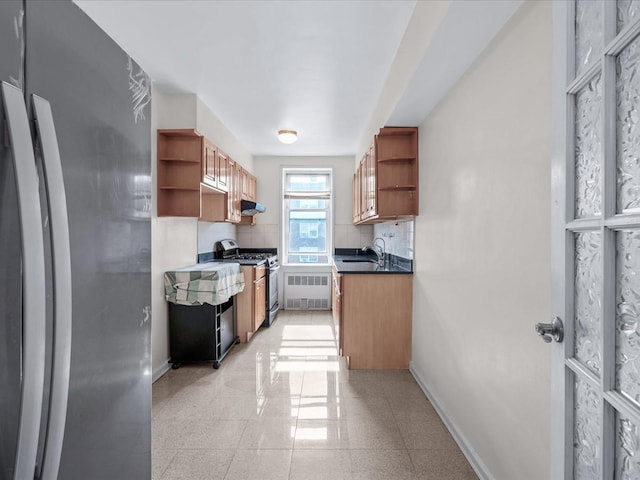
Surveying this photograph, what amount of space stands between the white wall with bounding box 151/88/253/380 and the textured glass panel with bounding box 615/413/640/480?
115 inches

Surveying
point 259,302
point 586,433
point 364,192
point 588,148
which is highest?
point 364,192

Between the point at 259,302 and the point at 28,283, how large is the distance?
3.90 meters

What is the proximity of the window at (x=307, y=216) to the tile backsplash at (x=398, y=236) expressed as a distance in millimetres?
1164

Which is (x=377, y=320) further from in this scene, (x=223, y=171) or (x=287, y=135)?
(x=287, y=135)

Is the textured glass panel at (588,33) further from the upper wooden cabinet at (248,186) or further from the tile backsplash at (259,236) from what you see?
the tile backsplash at (259,236)

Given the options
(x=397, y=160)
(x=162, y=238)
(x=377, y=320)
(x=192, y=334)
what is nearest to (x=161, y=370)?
(x=192, y=334)

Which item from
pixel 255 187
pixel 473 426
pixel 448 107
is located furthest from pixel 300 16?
pixel 255 187

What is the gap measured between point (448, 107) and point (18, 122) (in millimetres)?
2372

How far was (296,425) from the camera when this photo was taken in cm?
232

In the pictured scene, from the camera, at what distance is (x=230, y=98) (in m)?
3.38

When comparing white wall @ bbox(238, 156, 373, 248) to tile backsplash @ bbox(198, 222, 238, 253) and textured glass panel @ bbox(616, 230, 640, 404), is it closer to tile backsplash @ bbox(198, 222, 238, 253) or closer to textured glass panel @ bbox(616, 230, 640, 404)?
tile backsplash @ bbox(198, 222, 238, 253)

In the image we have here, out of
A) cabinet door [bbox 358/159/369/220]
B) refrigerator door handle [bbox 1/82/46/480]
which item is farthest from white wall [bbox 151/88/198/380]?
refrigerator door handle [bbox 1/82/46/480]

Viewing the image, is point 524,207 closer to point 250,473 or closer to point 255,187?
point 250,473

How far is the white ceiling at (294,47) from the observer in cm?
188
